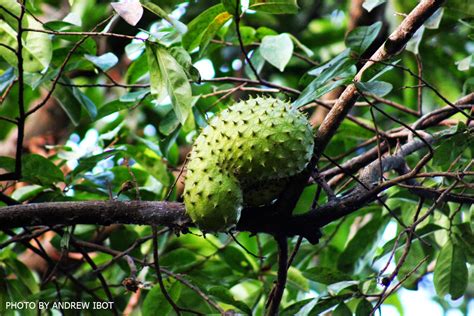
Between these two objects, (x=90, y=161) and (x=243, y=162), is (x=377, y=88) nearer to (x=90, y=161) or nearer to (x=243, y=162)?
(x=243, y=162)

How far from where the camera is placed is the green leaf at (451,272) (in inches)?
83.6

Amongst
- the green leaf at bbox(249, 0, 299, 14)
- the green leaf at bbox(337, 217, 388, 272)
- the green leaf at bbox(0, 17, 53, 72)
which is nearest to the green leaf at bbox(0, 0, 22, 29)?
the green leaf at bbox(0, 17, 53, 72)

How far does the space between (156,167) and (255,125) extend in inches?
36.9

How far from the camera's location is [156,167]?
2.44m

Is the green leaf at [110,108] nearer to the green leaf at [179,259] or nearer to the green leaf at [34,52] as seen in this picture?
the green leaf at [34,52]

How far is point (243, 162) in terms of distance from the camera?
5.04 ft

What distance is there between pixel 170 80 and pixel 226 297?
2.27ft

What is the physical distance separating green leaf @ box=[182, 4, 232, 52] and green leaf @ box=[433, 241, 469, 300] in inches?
36.6

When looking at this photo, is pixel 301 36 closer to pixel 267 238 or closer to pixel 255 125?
pixel 267 238

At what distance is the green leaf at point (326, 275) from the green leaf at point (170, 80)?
0.67m

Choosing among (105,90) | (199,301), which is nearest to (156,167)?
(199,301)

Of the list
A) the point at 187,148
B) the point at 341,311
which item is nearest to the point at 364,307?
the point at 341,311

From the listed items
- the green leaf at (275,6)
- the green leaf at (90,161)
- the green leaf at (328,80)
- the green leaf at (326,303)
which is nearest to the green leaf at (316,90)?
the green leaf at (328,80)

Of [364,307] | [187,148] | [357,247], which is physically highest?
[187,148]
